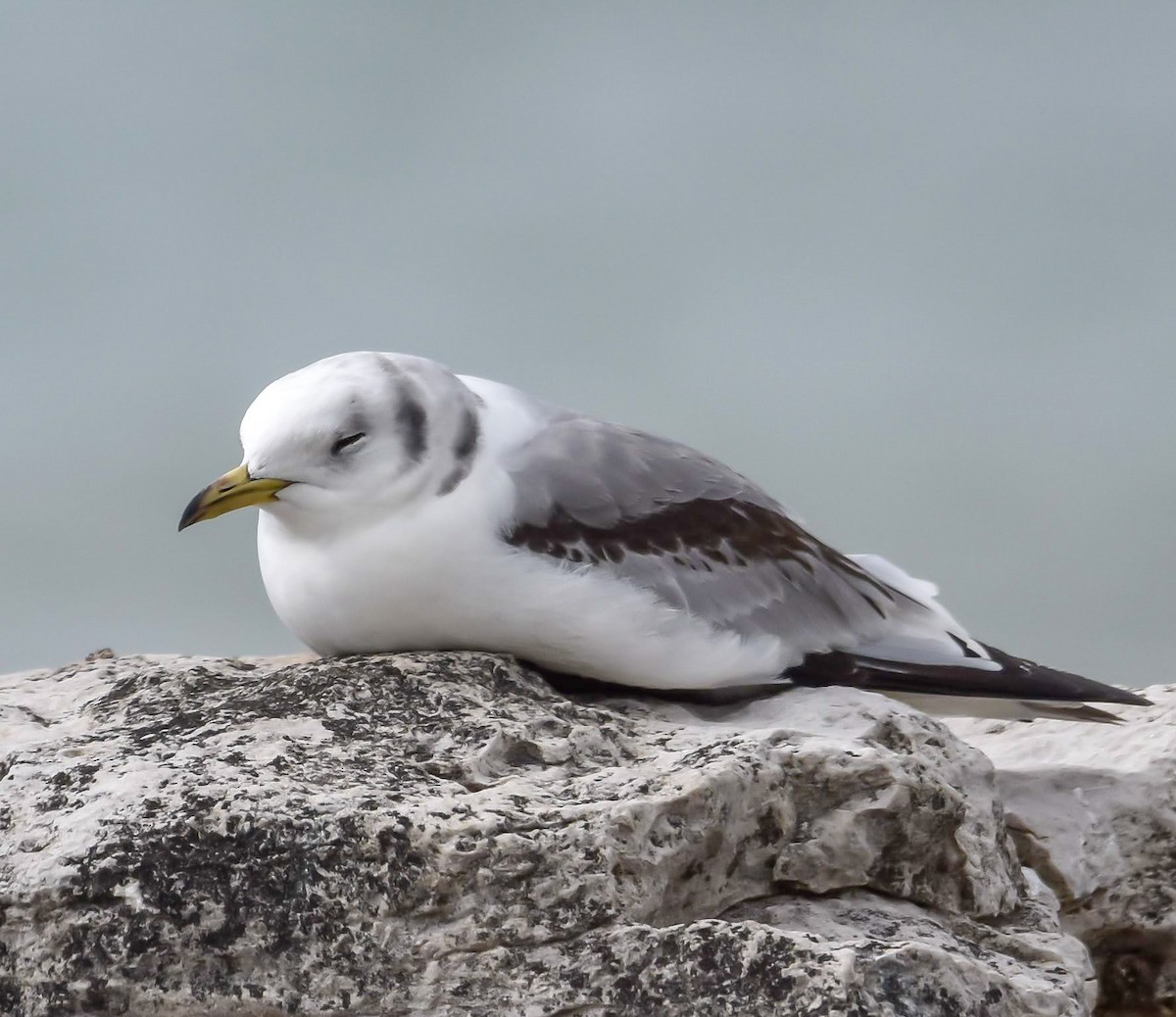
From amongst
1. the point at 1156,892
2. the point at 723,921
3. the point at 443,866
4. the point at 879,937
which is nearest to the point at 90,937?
the point at 443,866

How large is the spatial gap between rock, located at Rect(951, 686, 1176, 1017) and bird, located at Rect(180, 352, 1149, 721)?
26 centimetres

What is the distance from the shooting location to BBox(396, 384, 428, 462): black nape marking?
4.18 m

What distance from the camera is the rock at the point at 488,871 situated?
311 centimetres

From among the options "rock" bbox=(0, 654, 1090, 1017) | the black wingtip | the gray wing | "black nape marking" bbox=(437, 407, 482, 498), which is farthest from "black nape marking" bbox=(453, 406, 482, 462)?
the black wingtip

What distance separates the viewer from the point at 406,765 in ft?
11.5

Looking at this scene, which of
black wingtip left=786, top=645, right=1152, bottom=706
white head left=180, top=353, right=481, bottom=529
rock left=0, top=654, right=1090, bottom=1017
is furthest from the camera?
black wingtip left=786, top=645, right=1152, bottom=706

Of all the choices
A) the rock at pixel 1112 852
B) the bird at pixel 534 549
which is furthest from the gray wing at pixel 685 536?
the rock at pixel 1112 852

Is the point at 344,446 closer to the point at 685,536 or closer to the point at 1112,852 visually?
the point at 685,536

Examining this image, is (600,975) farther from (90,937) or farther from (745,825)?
(90,937)

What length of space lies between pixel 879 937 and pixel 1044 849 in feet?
4.72

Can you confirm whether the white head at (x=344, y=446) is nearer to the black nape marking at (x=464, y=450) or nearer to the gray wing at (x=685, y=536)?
the black nape marking at (x=464, y=450)

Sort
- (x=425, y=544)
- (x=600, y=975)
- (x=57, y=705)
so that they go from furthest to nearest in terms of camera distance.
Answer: (x=57, y=705) < (x=425, y=544) < (x=600, y=975)

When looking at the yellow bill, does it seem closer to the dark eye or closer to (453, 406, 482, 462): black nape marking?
the dark eye

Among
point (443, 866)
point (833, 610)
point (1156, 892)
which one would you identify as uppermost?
point (833, 610)
